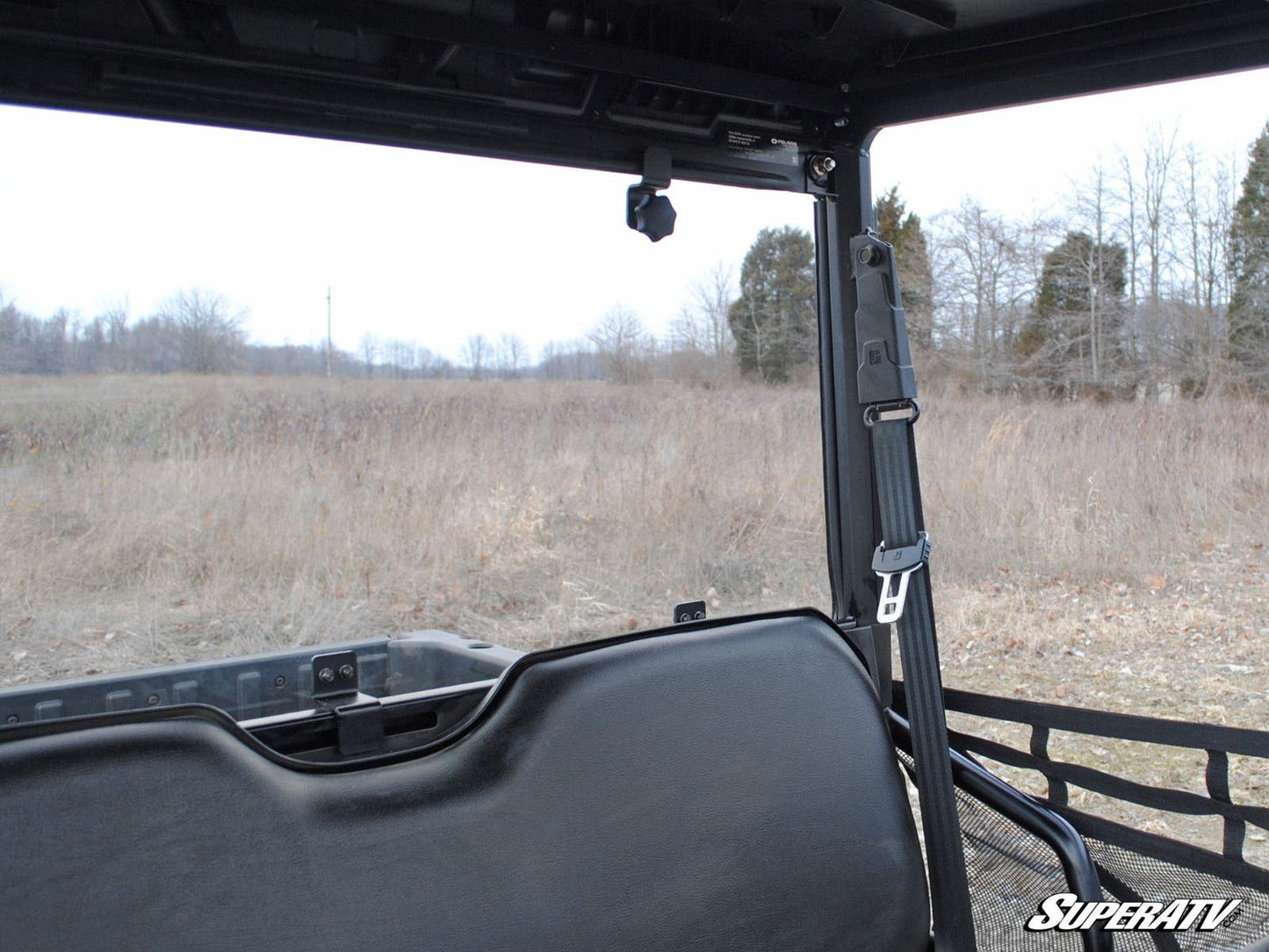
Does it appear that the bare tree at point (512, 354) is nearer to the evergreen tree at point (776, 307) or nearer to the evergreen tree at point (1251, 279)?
the evergreen tree at point (776, 307)

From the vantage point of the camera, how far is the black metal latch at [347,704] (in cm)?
126

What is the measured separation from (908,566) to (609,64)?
88 cm

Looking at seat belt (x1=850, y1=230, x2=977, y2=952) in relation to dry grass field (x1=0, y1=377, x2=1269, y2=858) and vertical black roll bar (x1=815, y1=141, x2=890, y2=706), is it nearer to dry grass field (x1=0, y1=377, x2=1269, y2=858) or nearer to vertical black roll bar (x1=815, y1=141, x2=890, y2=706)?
vertical black roll bar (x1=815, y1=141, x2=890, y2=706)

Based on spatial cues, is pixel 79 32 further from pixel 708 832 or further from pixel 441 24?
pixel 708 832

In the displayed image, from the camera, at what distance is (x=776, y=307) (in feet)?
5.99

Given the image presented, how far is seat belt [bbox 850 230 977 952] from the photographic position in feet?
4.92

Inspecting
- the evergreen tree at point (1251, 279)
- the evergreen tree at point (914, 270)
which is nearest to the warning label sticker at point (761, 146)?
the evergreen tree at point (914, 270)

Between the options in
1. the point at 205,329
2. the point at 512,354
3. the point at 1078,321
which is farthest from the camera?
the point at 1078,321

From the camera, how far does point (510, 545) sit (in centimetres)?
190

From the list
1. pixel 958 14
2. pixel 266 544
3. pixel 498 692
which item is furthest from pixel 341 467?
pixel 958 14

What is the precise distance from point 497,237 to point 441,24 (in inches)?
13.4

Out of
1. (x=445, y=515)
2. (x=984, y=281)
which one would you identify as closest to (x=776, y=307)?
(x=445, y=515)

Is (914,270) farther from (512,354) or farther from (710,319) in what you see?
(512,354)

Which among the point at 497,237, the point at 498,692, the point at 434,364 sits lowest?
the point at 498,692
